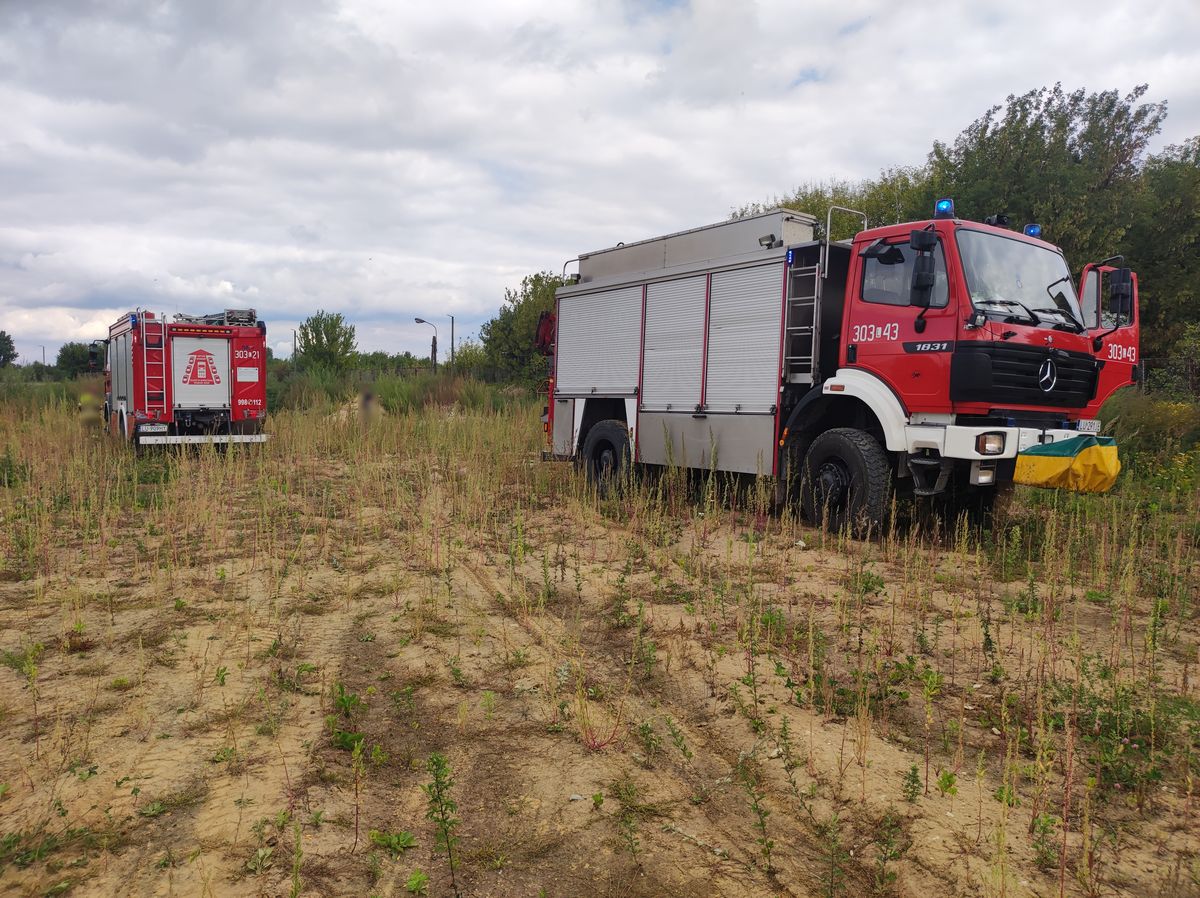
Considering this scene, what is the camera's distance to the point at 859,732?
13.5 feet

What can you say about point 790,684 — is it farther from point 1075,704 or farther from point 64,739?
point 64,739

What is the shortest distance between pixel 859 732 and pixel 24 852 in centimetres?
360

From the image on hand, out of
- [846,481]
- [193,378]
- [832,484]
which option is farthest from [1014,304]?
[193,378]

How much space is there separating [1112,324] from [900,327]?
234 centimetres

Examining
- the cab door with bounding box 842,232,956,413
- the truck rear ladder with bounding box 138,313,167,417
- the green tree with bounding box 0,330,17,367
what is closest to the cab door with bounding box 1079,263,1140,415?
the cab door with bounding box 842,232,956,413

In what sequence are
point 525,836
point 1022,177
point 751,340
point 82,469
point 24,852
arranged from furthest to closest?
point 1022,177 → point 82,469 → point 751,340 → point 525,836 → point 24,852

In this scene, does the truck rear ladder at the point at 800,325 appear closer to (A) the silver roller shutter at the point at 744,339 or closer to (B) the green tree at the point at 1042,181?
(A) the silver roller shutter at the point at 744,339

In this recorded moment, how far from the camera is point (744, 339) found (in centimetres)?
948

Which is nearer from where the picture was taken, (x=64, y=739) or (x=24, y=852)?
(x=24, y=852)

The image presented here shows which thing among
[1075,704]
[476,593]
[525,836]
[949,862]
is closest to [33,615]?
[476,593]

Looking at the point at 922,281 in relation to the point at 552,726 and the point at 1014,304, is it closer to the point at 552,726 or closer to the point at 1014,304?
the point at 1014,304

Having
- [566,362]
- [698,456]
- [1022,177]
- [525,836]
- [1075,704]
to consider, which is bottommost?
[525,836]

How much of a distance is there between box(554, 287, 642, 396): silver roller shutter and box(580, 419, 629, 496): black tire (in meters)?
Answer: 0.53

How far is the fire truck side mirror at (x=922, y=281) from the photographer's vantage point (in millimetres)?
7516
